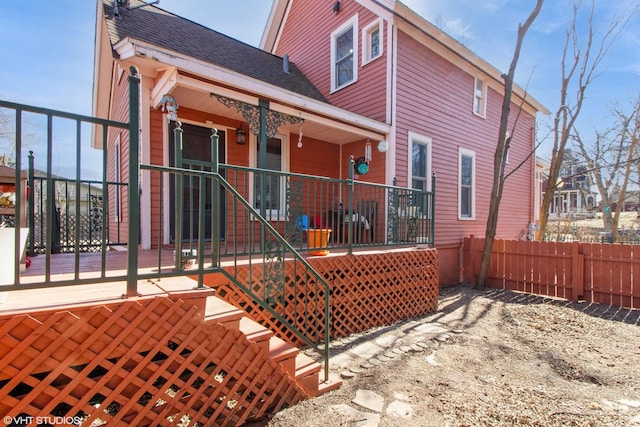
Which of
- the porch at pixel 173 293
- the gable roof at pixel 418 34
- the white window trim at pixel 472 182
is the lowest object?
the porch at pixel 173 293

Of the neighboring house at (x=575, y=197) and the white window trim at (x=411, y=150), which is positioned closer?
the white window trim at (x=411, y=150)

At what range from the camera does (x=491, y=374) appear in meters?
3.18

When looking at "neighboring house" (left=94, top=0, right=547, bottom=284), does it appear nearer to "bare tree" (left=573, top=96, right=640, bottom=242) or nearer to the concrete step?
the concrete step

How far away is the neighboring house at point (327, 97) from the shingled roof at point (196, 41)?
1.6 inches

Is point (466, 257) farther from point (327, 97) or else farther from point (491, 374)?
point (327, 97)

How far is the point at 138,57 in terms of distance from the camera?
3.91 metres

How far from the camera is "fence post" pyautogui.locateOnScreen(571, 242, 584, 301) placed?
6059 mm

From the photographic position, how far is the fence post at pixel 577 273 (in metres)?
6.06

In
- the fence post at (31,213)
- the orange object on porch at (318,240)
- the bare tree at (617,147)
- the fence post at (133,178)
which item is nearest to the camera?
the fence post at (133,178)

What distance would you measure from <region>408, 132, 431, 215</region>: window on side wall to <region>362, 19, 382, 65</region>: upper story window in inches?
79.9

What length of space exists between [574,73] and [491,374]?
37.4 ft

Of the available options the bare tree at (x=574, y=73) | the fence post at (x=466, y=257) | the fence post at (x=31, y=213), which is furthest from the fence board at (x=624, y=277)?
the fence post at (x=31, y=213)

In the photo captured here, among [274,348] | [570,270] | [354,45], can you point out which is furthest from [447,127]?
[274,348]

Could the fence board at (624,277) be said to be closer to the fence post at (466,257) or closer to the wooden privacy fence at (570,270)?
the wooden privacy fence at (570,270)
